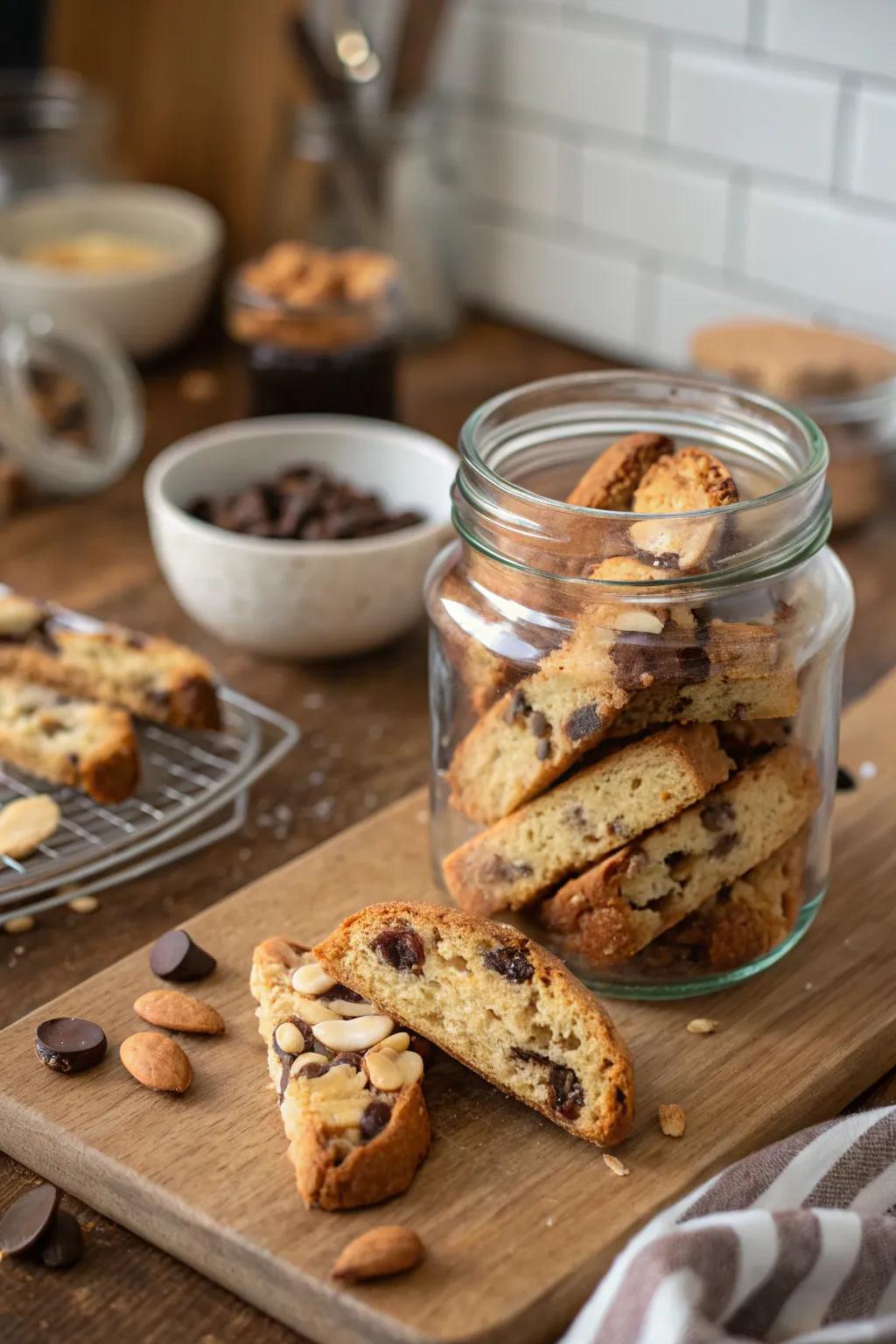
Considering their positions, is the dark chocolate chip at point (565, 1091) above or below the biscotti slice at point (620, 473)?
below

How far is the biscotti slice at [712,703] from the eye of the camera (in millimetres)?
976

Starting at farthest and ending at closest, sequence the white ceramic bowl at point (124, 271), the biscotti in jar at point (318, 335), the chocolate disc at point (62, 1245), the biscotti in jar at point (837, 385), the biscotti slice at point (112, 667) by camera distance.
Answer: the white ceramic bowl at point (124, 271), the biscotti in jar at point (318, 335), the biscotti in jar at point (837, 385), the biscotti slice at point (112, 667), the chocolate disc at point (62, 1245)

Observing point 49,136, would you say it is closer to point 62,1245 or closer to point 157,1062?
point 157,1062

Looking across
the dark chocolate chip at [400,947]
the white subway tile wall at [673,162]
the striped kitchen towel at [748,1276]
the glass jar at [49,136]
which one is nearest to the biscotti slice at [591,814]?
the dark chocolate chip at [400,947]

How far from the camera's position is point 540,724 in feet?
3.29

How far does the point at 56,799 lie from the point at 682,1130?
1.95 ft

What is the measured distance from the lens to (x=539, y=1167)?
2.99ft

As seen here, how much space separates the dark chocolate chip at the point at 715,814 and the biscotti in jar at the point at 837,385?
2.54 feet

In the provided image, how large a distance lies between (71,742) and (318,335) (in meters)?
0.73

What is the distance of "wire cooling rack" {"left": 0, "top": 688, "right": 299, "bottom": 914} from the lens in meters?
1.17

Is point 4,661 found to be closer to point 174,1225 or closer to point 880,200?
point 174,1225

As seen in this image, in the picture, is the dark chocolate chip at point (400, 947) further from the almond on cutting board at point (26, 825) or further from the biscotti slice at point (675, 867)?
the almond on cutting board at point (26, 825)

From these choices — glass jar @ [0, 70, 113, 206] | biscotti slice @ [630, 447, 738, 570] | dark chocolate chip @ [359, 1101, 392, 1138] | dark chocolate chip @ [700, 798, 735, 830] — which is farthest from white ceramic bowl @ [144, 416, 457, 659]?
glass jar @ [0, 70, 113, 206]

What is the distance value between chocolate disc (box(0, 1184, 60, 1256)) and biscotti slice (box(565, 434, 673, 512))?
56 cm
